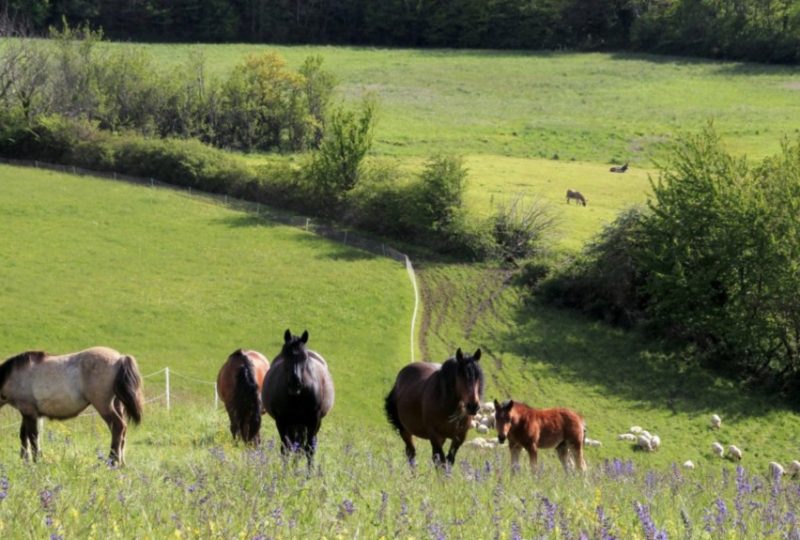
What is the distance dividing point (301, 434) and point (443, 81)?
88.3 meters

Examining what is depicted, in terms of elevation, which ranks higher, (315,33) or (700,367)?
(315,33)

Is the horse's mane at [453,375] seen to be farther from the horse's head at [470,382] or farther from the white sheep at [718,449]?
the white sheep at [718,449]

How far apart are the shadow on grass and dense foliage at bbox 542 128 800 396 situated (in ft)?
4.79

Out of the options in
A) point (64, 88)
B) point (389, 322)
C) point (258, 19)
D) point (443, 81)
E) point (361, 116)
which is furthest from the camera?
point (258, 19)

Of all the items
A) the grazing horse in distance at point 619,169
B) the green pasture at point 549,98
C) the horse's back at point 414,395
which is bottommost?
the grazing horse in distance at point 619,169

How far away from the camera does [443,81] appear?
3984 inches

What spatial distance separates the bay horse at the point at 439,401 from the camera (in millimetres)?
14812

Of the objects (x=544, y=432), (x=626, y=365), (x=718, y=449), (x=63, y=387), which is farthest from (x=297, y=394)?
(x=626, y=365)

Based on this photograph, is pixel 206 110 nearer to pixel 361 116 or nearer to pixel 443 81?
pixel 361 116

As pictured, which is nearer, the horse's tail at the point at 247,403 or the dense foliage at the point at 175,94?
the horse's tail at the point at 247,403

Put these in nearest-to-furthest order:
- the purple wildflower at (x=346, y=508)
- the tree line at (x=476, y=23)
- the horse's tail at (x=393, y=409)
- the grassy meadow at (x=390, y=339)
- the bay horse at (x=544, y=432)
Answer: the purple wildflower at (x=346, y=508), the grassy meadow at (x=390, y=339), the horse's tail at (x=393, y=409), the bay horse at (x=544, y=432), the tree line at (x=476, y=23)

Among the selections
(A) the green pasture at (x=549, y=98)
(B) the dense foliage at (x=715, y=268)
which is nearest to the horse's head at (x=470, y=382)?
(B) the dense foliage at (x=715, y=268)

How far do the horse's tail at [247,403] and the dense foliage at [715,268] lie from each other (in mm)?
29833

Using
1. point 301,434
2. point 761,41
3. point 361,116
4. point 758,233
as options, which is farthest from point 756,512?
point 761,41
